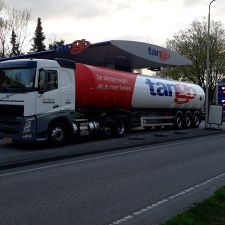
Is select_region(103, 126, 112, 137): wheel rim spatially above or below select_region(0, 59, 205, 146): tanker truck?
below

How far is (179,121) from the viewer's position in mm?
27156

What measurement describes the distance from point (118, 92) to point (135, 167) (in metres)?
8.89

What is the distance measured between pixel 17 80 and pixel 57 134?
7.85 feet

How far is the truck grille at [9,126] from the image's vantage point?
16.1m

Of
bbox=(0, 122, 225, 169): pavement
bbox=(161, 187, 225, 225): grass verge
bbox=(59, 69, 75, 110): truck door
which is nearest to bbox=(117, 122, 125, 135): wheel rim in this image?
bbox=(0, 122, 225, 169): pavement

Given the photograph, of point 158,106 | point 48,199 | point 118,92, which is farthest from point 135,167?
point 158,106

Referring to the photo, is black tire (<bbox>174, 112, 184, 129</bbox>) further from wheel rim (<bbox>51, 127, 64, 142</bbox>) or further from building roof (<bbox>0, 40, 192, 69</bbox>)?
wheel rim (<bbox>51, 127, 64, 142</bbox>)

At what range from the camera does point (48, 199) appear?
8.25 m

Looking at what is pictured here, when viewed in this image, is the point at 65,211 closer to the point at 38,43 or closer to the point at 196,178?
the point at 196,178

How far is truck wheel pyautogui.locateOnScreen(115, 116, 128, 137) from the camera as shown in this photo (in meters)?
20.8

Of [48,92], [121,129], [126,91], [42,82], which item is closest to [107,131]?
[121,129]

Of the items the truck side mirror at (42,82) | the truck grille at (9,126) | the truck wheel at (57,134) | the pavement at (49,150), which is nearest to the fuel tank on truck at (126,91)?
the truck wheel at (57,134)

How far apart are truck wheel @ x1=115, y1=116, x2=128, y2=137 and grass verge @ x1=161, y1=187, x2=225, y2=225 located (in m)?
13.1

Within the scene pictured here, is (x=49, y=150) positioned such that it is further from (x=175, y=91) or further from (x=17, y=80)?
(x=175, y=91)
